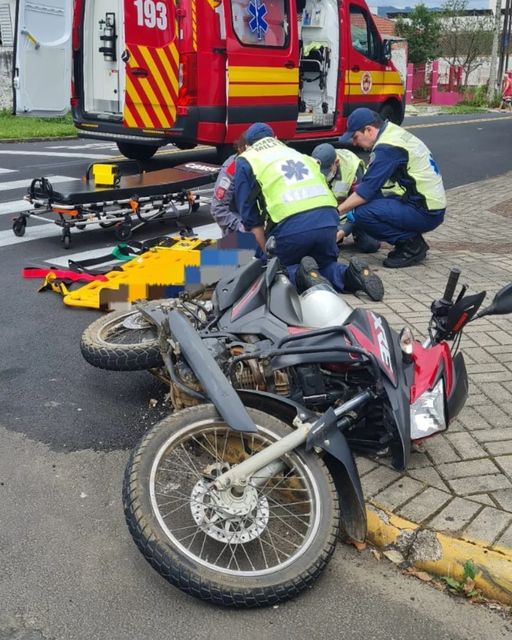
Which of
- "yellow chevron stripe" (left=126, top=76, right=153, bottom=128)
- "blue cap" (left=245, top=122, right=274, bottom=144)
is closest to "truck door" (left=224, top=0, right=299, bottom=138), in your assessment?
"yellow chevron stripe" (left=126, top=76, right=153, bottom=128)

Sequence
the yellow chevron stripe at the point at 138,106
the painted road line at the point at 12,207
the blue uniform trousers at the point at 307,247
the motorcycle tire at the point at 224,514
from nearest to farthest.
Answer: the motorcycle tire at the point at 224,514 → the blue uniform trousers at the point at 307,247 → the painted road line at the point at 12,207 → the yellow chevron stripe at the point at 138,106

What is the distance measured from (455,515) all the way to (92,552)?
1.47 meters

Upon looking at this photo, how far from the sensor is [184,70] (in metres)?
9.21

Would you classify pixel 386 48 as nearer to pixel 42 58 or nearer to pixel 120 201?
pixel 42 58

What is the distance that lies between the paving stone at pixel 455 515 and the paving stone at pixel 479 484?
8 centimetres

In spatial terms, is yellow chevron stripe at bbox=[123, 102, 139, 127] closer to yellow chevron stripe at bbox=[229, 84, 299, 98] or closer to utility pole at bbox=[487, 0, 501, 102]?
yellow chevron stripe at bbox=[229, 84, 299, 98]

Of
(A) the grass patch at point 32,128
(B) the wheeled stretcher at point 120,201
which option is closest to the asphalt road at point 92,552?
(B) the wheeled stretcher at point 120,201

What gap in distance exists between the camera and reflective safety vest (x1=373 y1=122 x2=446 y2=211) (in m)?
6.40

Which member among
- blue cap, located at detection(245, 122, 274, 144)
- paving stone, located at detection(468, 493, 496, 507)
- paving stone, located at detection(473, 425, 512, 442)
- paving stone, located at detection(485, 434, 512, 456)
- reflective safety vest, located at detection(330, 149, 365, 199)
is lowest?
paving stone, located at detection(468, 493, 496, 507)

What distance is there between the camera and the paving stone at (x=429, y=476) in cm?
332

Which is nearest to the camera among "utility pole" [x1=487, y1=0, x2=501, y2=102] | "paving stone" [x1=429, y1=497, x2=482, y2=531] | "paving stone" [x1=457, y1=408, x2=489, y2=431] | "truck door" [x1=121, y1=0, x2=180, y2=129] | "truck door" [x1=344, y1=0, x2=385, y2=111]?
"paving stone" [x1=429, y1=497, x2=482, y2=531]

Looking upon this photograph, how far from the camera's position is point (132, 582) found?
286 centimetres

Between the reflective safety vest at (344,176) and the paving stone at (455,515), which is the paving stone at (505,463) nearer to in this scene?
the paving stone at (455,515)

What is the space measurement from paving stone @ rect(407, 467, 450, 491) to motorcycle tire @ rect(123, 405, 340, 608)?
661 mm
